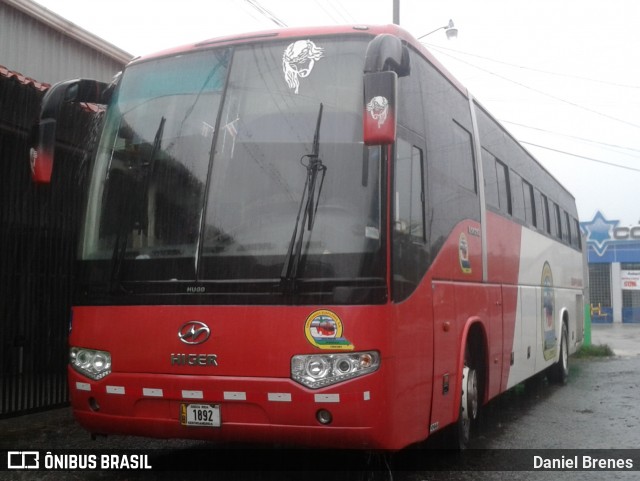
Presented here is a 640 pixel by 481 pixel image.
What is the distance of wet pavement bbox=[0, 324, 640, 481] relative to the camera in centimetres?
612

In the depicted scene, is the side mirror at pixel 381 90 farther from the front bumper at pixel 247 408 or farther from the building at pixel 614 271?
the building at pixel 614 271

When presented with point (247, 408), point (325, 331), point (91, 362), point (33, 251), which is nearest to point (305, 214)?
point (325, 331)

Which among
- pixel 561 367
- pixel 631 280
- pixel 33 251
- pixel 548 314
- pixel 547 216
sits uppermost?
pixel 547 216

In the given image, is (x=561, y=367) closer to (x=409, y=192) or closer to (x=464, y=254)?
(x=464, y=254)

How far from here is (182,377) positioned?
5.16 meters

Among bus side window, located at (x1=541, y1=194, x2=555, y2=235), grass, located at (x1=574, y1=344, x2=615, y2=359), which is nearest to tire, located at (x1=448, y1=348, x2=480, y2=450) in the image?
bus side window, located at (x1=541, y1=194, x2=555, y2=235)

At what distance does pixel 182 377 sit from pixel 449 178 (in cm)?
298

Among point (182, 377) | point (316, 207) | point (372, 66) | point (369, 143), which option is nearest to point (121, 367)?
point (182, 377)

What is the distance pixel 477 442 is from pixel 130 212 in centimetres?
431

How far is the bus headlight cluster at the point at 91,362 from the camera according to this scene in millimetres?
5438

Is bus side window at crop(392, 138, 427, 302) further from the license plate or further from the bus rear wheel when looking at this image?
the bus rear wheel

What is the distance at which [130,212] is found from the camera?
5531 mm

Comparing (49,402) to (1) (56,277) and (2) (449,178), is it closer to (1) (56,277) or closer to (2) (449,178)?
(1) (56,277)

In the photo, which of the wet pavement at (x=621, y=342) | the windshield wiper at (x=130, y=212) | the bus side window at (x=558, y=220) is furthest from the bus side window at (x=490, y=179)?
the wet pavement at (x=621, y=342)
